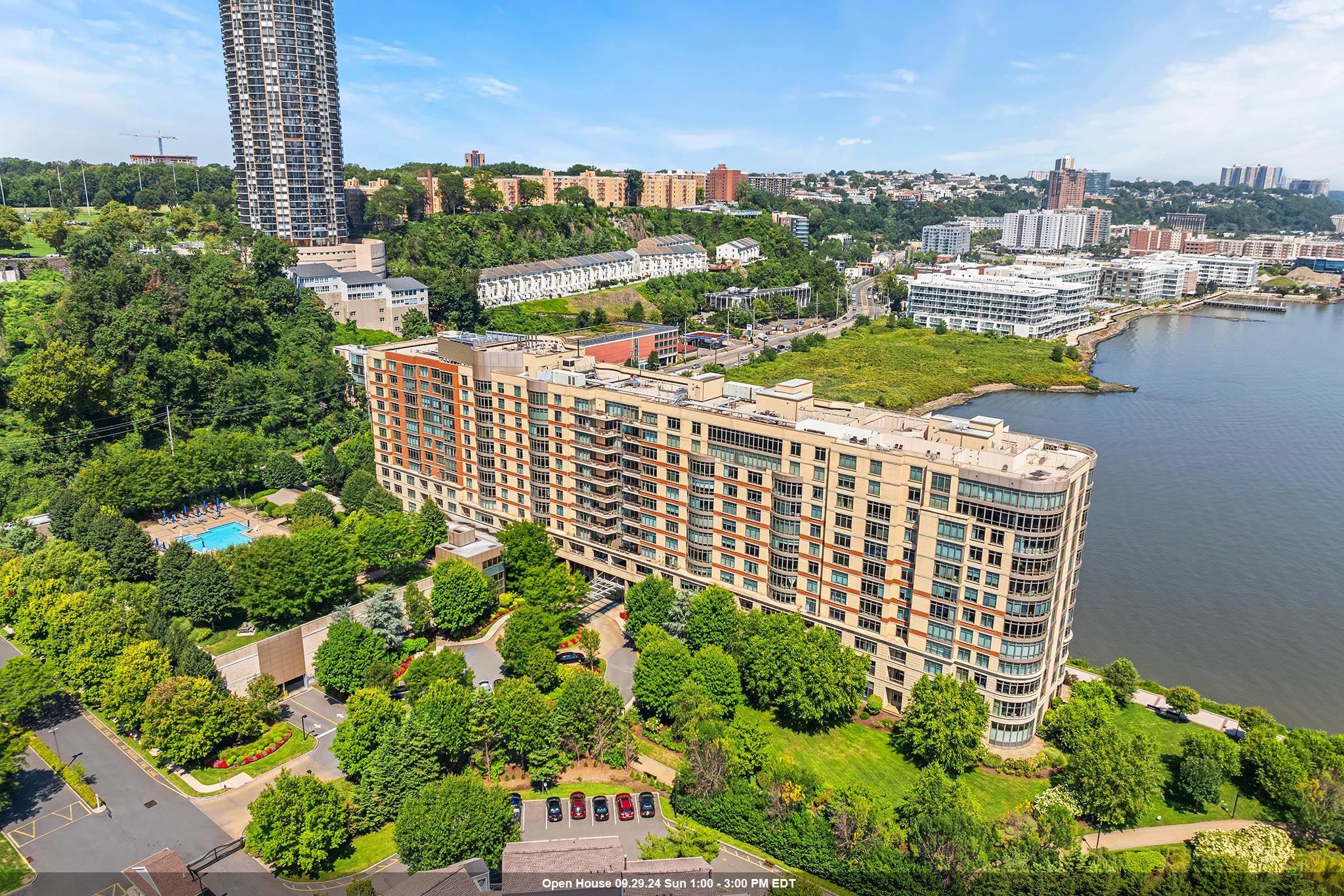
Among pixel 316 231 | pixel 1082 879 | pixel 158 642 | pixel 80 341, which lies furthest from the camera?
pixel 316 231

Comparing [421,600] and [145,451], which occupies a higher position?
[145,451]

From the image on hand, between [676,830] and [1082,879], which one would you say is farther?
[676,830]

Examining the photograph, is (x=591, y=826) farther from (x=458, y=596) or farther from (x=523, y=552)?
(x=523, y=552)

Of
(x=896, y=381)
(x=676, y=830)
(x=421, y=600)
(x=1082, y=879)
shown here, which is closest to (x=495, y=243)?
(x=896, y=381)

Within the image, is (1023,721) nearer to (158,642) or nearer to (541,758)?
(541,758)

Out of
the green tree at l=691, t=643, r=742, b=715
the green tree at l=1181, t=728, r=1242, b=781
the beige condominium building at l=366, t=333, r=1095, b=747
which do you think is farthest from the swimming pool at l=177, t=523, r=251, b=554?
the green tree at l=1181, t=728, r=1242, b=781

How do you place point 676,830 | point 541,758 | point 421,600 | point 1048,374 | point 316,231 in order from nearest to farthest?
point 676,830, point 541,758, point 421,600, point 316,231, point 1048,374
